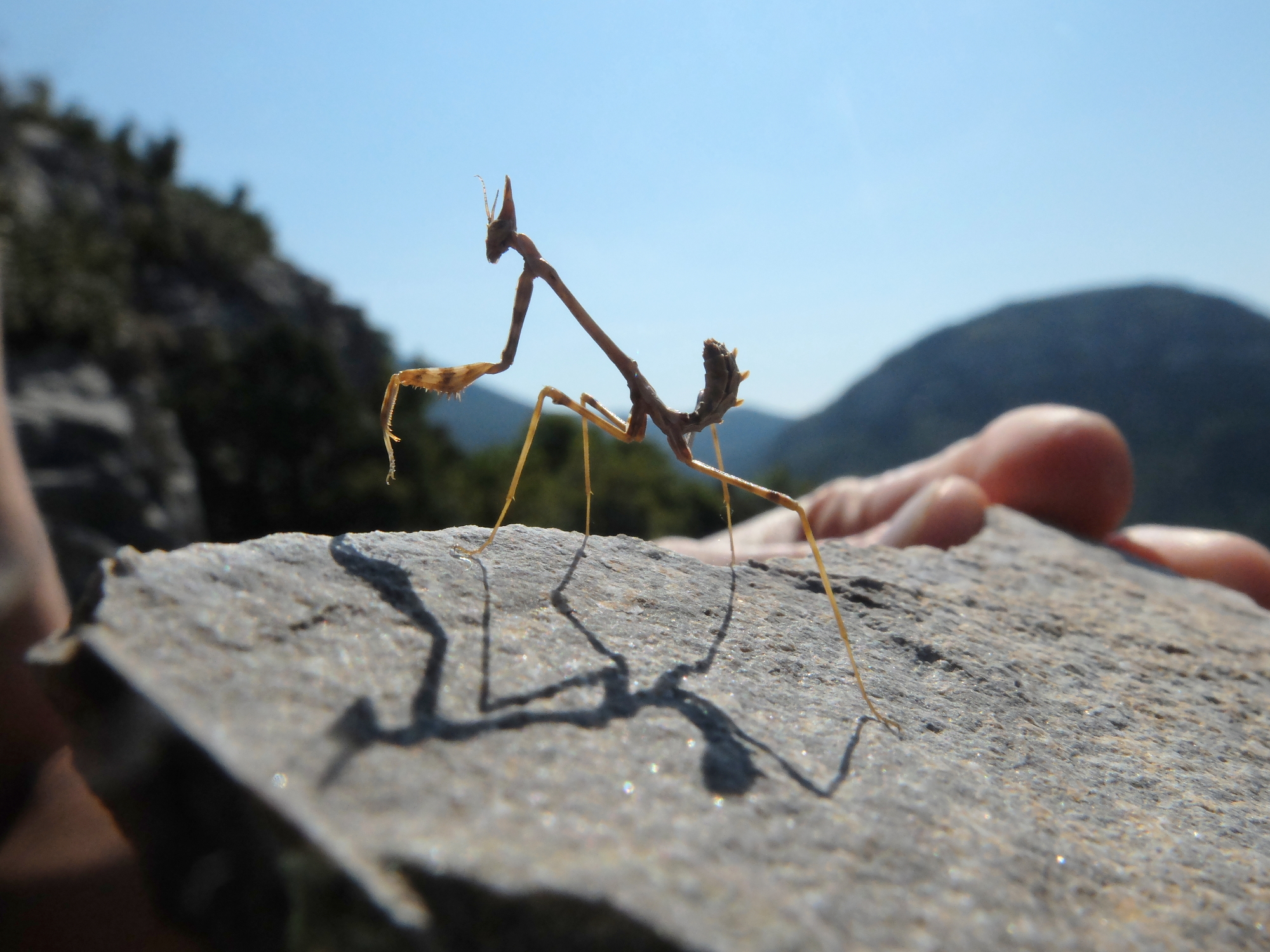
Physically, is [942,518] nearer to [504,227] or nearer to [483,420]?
[504,227]

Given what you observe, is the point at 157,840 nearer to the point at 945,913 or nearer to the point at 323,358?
the point at 945,913

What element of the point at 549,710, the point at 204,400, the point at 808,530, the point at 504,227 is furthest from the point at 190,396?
the point at 549,710

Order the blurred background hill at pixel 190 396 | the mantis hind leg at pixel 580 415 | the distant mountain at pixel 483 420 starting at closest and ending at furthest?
the mantis hind leg at pixel 580 415 → the blurred background hill at pixel 190 396 → the distant mountain at pixel 483 420

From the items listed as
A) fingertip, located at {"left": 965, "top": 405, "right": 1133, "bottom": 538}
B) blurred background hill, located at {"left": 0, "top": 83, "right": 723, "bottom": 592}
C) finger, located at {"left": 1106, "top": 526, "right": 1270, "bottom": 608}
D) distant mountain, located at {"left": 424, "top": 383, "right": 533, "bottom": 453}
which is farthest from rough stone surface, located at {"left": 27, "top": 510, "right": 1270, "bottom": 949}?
distant mountain, located at {"left": 424, "top": 383, "right": 533, "bottom": 453}

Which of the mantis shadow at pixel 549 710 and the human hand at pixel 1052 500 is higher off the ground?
the human hand at pixel 1052 500

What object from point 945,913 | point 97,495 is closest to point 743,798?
point 945,913

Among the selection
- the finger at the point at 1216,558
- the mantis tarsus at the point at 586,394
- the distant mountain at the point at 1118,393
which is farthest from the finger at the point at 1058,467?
the distant mountain at the point at 1118,393

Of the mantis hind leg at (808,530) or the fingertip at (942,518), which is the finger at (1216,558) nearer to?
the fingertip at (942,518)
